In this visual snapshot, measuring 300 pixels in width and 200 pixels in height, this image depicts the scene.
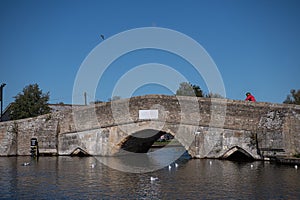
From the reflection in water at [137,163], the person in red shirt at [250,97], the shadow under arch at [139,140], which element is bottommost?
the reflection in water at [137,163]

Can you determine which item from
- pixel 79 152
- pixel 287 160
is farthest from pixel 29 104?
pixel 287 160

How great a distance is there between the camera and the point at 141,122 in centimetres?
2022

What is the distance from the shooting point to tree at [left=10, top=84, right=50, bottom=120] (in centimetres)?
3588

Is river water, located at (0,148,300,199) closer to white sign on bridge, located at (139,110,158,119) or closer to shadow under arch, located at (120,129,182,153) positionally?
white sign on bridge, located at (139,110,158,119)

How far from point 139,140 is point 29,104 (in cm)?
1661

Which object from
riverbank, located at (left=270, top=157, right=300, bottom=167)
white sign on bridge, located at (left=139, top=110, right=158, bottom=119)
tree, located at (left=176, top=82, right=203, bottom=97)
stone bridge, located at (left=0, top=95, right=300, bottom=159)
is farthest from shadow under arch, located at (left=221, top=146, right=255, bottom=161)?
tree, located at (left=176, top=82, right=203, bottom=97)

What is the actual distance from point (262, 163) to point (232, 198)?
7.66 metres

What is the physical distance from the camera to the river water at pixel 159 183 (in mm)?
9602

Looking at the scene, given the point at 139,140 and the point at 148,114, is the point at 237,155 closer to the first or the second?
the point at 148,114

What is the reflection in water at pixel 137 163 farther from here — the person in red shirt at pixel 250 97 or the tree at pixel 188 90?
the tree at pixel 188 90

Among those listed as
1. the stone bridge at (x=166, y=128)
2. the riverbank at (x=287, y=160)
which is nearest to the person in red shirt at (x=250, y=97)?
the stone bridge at (x=166, y=128)

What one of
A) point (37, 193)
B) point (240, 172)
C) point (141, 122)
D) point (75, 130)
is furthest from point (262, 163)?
point (75, 130)

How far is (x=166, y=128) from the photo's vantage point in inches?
777

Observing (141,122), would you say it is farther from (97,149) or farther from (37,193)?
(37,193)
